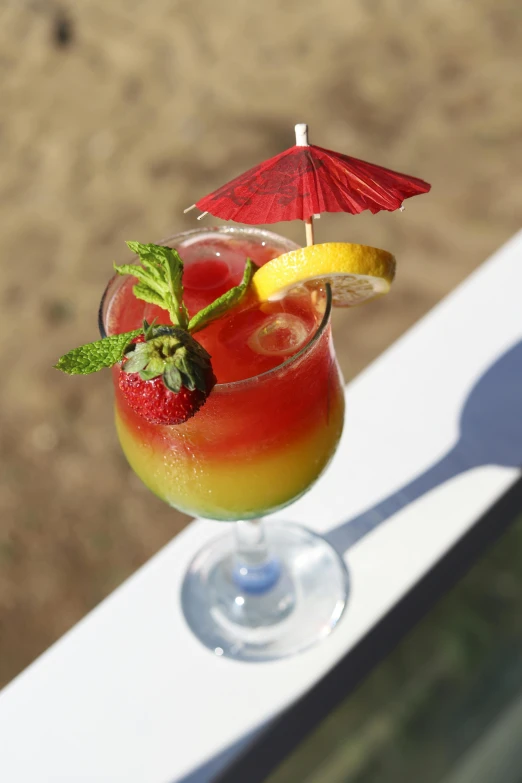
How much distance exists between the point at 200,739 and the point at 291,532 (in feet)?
1.18

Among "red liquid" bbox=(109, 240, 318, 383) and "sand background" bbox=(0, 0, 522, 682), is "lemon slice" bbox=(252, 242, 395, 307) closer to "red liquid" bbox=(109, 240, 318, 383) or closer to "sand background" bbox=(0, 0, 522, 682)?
"red liquid" bbox=(109, 240, 318, 383)

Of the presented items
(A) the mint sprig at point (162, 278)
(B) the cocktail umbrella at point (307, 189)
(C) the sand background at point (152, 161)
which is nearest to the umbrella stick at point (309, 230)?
(B) the cocktail umbrella at point (307, 189)

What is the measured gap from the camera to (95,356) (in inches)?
36.3

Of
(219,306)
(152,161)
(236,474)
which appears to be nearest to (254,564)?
(236,474)

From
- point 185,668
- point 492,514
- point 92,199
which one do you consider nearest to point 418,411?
point 492,514

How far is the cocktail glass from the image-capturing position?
968 millimetres

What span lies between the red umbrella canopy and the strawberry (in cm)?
15

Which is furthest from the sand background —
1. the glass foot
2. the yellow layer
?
the yellow layer

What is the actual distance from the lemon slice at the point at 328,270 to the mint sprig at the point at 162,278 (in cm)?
10

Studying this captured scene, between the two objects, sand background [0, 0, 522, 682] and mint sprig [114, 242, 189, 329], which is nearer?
mint sprig [114, 242, 189, 329]

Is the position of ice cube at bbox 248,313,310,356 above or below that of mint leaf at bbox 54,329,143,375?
below

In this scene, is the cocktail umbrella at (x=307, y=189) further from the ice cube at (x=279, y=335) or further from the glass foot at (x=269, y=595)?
the glass foot at (x=269, y=595)

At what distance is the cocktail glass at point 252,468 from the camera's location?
968 mm

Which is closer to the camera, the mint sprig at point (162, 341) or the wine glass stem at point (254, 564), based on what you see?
the mint sprig at point (162, 341)
